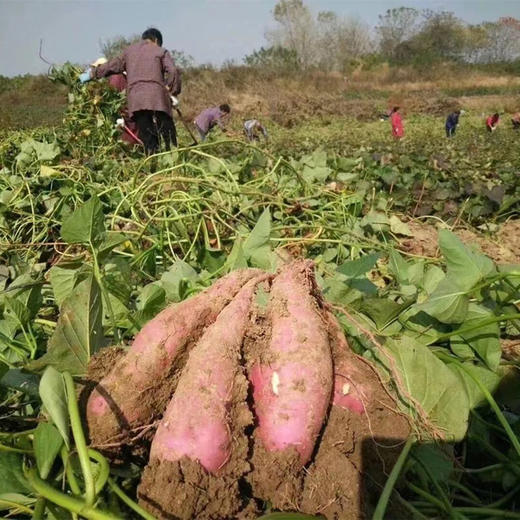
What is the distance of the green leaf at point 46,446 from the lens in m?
0.77

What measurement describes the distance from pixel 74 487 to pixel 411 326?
0.78m

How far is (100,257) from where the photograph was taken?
1254 millimetres

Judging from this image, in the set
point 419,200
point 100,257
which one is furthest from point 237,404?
point 419,200

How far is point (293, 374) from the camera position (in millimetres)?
840

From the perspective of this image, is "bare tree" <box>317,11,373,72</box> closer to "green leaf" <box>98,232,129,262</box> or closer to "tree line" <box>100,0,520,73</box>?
"tree line" <box>100,0,520,73</box>

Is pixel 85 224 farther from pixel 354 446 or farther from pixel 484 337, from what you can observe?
pixel 484 337

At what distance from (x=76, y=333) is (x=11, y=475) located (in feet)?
→ 0.85

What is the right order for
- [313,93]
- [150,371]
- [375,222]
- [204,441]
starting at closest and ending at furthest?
[204,441] → [150,371] → [375,222] → [313,93]

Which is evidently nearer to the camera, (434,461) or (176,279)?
(434,461)

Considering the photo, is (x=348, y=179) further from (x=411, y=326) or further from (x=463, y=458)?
(x=463, y=458)

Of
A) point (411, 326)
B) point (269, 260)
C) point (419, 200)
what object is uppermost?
point (269, 260)

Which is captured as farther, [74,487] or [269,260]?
[269,260]

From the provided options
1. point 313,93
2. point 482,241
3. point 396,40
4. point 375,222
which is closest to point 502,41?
point 396,40

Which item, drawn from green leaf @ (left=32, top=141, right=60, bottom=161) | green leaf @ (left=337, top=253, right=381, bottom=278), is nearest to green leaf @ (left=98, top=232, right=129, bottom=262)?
green leaf @ (left=337, top=253, right=381, bottom=278)
